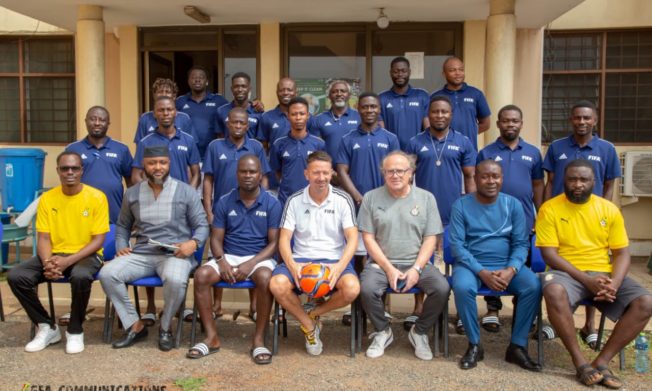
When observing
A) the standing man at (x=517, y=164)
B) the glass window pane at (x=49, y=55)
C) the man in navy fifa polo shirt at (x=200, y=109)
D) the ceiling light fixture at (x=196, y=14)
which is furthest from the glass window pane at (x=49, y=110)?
the standing man at (x=517, y=164)

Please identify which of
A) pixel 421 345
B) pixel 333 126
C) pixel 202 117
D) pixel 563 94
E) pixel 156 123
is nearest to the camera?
pixel 421 345

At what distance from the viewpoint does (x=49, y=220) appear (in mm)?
4672

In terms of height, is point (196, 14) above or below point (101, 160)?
above

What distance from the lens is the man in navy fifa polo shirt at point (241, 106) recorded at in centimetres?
582

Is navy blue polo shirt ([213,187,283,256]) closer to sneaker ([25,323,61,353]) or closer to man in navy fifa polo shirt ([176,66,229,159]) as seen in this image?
sneaker ([25,323,61,353])

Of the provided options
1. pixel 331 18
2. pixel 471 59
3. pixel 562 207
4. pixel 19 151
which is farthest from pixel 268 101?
pixel 562 207

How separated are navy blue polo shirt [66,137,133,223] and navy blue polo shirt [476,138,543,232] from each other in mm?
3200

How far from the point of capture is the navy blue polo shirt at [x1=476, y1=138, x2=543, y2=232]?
4797mm

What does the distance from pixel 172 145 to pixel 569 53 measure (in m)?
6.11

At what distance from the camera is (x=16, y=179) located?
7938 mm

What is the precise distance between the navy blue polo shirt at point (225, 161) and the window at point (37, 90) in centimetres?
486

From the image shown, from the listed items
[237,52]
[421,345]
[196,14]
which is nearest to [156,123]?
[196,14]

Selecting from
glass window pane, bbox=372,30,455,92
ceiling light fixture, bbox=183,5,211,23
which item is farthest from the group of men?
glass window pane, bbox=372,30,455,92

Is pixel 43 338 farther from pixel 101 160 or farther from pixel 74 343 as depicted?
pixel 101 160
